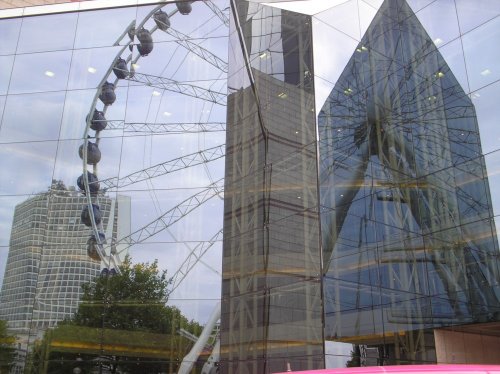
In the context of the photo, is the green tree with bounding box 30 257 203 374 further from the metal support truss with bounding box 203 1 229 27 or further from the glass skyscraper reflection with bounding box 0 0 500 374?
the metal support truss with bounding box 203 1 229 27

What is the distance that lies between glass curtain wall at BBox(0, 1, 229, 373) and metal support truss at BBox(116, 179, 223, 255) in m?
0.04

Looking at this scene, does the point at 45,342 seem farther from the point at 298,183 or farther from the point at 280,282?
the point at 298,183

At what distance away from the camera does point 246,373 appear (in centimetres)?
1633

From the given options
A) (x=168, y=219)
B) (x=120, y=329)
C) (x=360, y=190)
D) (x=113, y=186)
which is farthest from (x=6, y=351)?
(x=360, y=190)

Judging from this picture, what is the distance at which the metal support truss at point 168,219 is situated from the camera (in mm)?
17453

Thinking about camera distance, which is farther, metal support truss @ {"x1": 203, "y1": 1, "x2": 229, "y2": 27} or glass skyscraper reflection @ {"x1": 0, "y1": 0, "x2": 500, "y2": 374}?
metal support truss @ {"x1": 203, "y1": 1, "x2": 229, "y2": 27}

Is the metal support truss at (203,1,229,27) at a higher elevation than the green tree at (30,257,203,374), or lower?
higher

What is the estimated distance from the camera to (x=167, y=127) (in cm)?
1883

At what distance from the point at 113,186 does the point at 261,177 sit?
5.18 m

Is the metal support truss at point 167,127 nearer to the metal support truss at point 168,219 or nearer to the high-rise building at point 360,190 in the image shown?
the high-rise building at point 360,190

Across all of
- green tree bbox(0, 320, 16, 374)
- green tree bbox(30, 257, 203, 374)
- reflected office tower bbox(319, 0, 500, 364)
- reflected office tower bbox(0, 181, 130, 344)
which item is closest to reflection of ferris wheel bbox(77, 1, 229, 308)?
reflected office tower bbox(0, 181, 130, 344)

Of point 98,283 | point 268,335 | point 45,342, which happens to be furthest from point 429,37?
point 45,342

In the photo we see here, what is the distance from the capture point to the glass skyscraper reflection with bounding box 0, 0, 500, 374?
14281 mm

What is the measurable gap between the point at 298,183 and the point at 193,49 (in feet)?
21.4
